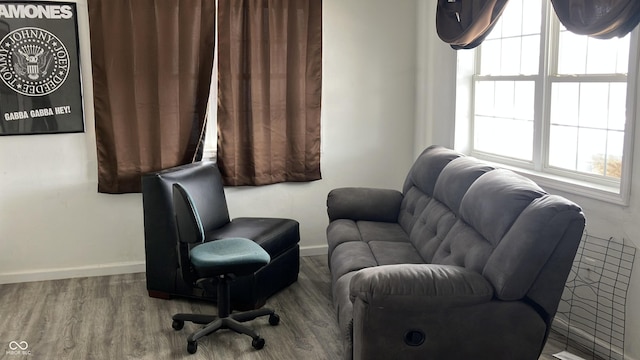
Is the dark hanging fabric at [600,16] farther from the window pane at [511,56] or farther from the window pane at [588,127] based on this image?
the window pane at [511,56]

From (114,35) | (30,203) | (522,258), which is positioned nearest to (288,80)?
(114,35)

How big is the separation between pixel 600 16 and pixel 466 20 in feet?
4.51

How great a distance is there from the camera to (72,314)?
13.0 feet

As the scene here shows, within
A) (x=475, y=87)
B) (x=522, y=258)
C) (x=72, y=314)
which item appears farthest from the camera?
(x=475, y=87)

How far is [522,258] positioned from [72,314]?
2.77m

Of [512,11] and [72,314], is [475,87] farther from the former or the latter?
[72,314]

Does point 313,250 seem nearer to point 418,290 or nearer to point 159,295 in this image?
point 159,295

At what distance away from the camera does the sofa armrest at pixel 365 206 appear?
14.6 feet

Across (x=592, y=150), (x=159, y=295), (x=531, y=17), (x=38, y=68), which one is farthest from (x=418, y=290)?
(x=38, y=68)

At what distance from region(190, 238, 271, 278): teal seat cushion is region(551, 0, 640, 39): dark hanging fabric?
1.96 m

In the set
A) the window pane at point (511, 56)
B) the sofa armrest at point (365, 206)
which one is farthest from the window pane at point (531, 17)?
the sofa armrest at point (365, 206)

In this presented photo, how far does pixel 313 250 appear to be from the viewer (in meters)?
5.22

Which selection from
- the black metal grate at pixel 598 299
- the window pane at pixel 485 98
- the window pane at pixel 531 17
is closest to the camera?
the black metal grate at pixel 598 299

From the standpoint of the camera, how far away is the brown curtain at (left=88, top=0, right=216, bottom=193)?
14.7 ft
